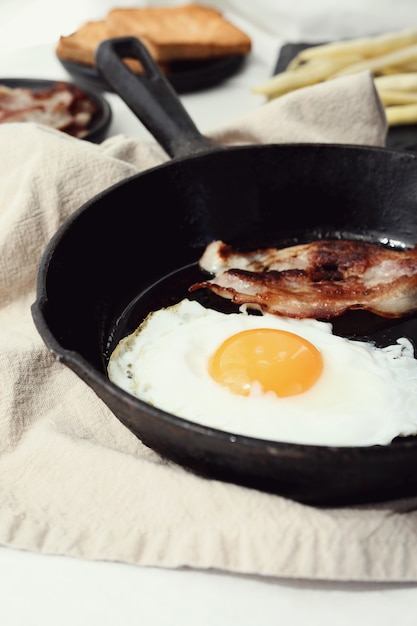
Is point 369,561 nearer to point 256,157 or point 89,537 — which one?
point 89,537

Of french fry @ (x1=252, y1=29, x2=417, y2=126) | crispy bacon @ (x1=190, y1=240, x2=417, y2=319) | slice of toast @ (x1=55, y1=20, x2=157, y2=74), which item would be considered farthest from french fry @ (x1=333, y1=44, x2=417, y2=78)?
crispy bacon @ (x1=190, y1=240, x2=417, y2=319)

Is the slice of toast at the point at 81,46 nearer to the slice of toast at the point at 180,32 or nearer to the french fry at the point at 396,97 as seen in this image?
the slice of toast at the point at 180,32

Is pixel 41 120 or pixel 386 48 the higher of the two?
pixel 41 120

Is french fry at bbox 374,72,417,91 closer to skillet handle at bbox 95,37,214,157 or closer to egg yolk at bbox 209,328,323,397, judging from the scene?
skillet handle at bbox 95,37,214,157

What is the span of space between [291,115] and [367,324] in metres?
0.78

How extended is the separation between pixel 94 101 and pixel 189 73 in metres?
0.48

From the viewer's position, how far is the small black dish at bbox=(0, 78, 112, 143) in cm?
220

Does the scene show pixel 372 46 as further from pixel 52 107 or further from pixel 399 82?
pixel 52 107

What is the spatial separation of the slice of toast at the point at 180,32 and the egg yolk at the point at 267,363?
1732 millimetres

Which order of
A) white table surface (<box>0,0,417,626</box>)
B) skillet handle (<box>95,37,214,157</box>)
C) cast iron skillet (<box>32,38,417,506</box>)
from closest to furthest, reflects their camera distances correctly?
white table surface (<box>0,0,417,626</box>) → cast iron skillet (<box>32,38,417,506</box>) → skillet handle (<box>95,37,214,157</box>)

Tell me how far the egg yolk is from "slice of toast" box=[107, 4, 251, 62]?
173 centimetres

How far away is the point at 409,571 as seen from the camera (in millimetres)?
1021

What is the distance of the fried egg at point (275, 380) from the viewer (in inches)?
44.3

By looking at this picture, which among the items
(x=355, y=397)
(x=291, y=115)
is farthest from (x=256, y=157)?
(x=355, y=397)
